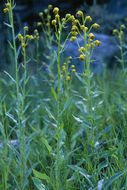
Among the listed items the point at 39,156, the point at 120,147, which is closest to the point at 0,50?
the point at 39,156

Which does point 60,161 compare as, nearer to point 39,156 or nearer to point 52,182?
point 52,182

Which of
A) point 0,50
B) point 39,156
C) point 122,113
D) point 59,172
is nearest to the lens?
point 59,172

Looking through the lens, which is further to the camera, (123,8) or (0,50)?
(123,8)

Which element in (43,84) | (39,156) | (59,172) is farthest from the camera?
(43,84)

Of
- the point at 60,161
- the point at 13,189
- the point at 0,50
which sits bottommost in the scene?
the point at 13,189

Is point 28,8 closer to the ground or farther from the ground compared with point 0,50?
farther from the ground

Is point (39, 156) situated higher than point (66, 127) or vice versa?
point (66, 127)

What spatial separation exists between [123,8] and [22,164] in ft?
18.8

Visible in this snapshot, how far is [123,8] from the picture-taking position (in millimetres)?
6488

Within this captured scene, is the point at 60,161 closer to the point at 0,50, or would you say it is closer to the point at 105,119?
the point at 105,119

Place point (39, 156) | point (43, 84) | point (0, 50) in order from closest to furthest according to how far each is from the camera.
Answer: point (39, 156)
point (43, 84)
point (0, 50)

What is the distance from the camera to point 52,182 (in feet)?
4.66

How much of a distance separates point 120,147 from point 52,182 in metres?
0.42

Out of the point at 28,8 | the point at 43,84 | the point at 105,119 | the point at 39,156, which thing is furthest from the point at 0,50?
the point at 39,156
